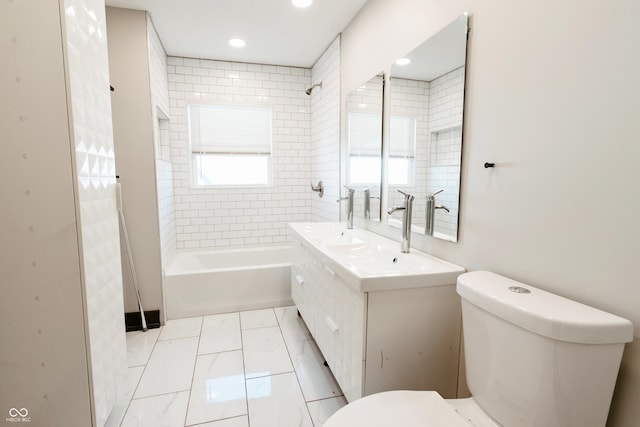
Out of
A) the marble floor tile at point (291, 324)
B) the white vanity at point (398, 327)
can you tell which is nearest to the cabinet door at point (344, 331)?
the white vanity at point (398, 327)

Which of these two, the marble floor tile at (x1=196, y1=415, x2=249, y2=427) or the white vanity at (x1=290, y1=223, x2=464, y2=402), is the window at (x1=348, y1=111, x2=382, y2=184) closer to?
the white vanity at (x1=290, y1=223, x2=464, y2=402)

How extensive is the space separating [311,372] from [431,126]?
171 cm

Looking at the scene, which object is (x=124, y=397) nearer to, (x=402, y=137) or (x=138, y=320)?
(x=138, y=320)

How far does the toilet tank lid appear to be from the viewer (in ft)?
2.70

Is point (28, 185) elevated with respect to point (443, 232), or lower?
elevated

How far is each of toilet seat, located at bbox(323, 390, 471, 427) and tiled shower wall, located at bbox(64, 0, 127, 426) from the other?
113 centimetres

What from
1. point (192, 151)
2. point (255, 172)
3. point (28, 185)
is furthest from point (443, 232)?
point (192, 151)

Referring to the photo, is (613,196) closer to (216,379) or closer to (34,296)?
(34,296)

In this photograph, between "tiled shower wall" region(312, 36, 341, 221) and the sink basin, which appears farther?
"tiled shower wall" region(312, 36, 341, 221)

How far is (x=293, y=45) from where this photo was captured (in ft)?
10.3

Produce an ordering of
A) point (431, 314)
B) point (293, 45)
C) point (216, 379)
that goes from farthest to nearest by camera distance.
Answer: point (293, 45), point (216, 379), point (431, 314)

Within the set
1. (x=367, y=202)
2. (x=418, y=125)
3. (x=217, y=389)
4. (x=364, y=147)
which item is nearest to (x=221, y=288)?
(x=217, y=389)

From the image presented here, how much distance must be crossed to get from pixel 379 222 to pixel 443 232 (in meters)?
0.77

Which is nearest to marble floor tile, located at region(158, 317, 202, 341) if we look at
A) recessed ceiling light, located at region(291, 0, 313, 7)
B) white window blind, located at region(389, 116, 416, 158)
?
white window blind, located at region(389, 116, 416, 158)
